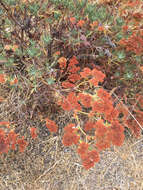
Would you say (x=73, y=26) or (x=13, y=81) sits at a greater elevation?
(x=73, y=26)

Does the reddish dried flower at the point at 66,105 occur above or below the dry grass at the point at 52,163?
above

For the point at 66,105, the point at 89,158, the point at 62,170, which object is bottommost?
the point at 62,170

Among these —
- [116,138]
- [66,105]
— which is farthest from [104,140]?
[66,105]

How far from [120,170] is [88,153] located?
54cm

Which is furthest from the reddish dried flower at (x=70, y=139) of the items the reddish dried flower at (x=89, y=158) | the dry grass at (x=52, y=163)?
the dry grass at (x=52, y=163)

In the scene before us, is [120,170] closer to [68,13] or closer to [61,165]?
[61,165]

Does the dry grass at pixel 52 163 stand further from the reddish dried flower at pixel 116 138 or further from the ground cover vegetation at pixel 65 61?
the reddish dried flower at pixel 116 138

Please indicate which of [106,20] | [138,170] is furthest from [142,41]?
[138,170]

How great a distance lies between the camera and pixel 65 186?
133 cm

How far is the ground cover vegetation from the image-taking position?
3.96 feet

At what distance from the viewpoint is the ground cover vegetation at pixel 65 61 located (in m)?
1.21

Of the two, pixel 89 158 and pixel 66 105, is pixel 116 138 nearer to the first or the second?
pixel 89 158

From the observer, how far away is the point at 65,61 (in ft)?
4.08

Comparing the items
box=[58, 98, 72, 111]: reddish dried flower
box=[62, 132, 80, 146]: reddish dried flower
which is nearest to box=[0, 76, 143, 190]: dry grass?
box=[58, 98, 72, 111]: reddish dried flower
